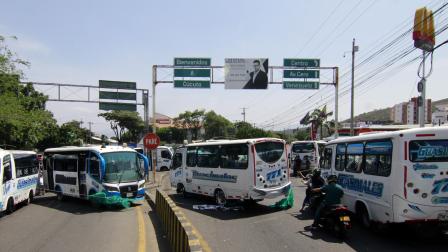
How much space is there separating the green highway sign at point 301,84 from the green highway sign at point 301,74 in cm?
39

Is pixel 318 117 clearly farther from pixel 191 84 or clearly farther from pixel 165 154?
pixel 191 84

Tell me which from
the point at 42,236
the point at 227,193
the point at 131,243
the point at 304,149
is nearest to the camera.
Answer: the point at 131,243

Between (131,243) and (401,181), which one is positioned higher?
(401,181)

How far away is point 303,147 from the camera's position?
34.1m

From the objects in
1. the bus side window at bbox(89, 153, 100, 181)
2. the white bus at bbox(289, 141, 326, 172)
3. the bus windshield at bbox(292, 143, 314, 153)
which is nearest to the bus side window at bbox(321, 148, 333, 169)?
the bus side window at bbox(89, 153, 100, 181)

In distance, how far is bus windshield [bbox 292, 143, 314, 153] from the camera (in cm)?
3384

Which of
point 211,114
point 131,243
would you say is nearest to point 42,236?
point 131,243

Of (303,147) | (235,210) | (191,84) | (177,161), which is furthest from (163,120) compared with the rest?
(235,210)

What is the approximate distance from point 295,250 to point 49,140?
58740 mm

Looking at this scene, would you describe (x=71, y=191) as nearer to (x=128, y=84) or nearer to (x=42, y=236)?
(x=42, y=236)

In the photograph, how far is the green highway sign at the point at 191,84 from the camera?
1046 inches

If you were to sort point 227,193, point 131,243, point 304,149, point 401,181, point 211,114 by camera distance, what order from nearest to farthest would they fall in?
point 401,181
point 131,243
point 227,193
point 304,149
point 211,114

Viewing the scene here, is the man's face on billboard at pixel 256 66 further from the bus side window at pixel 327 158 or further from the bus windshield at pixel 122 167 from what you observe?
the bus side window at pixel 327 158

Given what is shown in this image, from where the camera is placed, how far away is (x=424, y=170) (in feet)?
29.2
